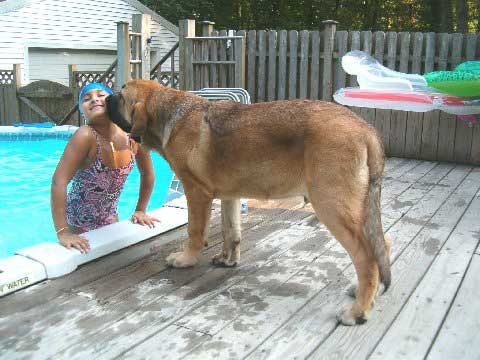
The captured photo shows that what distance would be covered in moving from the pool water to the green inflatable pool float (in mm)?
4705

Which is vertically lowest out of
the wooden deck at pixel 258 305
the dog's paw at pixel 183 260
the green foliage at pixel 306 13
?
the wooden deck at pixel 258 305

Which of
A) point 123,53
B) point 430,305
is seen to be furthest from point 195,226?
point 123,53

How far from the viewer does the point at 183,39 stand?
9398mm

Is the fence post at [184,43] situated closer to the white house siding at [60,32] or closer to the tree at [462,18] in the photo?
the white house siding at [60,32]

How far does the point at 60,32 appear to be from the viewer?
18.0m

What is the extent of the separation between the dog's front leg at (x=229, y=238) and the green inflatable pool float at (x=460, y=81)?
435cm

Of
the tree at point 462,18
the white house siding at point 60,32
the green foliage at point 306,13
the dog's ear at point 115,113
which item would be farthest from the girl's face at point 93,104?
the green foliage at point 306,13

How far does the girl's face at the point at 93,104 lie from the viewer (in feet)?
12.5

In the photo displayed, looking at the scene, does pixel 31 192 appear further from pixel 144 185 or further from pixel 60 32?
pixel 60 32

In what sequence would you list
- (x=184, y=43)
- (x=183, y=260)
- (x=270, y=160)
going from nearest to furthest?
Answer: (x=270, y=160)
(x=183, y=260)
(x=184, y=43)

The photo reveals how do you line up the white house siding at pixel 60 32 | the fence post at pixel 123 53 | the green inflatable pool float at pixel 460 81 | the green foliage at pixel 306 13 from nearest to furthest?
the green inflatable pool float at pixel 460 81 < the fence post at pixel 123 53 < the white house siding at pixel 60 32 < the green foliage at pixel 306 13

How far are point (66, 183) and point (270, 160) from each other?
4.97ft

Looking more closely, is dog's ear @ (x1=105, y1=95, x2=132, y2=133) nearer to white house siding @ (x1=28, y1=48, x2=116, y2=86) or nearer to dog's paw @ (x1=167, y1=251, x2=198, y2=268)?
Result: dog's paw @ (x1=167, y1=251, x2=198, y2=268)

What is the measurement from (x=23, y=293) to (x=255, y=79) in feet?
22.1
